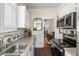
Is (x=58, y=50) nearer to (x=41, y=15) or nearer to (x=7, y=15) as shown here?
(x=7, y=15)

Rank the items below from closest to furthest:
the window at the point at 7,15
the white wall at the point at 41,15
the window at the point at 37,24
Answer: the window at the point at 7,15 < the white wall at the point at 41,15 < the window at the point at 37,24

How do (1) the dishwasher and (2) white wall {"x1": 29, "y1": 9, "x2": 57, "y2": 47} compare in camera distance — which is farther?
(2) white wall {"x1": 29, "y1": 9, "x2": 57, "y2": 47}

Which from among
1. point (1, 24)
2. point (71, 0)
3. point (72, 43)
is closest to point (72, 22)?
point (72, 43)

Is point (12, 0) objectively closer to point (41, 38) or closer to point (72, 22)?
point (72, 22)

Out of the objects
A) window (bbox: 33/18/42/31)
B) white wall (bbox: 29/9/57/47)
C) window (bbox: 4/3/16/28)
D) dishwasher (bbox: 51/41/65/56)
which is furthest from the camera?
window (bbox: 33/18/42/31)

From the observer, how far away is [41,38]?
7.34 meters

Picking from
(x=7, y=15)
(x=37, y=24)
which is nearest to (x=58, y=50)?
(x=7, y=15)

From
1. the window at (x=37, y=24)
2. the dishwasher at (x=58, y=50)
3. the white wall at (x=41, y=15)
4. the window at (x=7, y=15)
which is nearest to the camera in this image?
the window at (x=7, y=15)

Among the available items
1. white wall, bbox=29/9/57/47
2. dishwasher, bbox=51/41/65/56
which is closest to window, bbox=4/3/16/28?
dishwasher, bbox=51/41/65/56

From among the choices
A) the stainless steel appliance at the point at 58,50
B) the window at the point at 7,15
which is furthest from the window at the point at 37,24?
the window at the point at 7,15

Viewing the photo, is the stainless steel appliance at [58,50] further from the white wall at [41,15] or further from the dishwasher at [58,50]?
the white wall at [41,15]

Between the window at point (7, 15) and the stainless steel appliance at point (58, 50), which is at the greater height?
the window at point (7, 15)

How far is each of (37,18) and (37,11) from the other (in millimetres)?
388

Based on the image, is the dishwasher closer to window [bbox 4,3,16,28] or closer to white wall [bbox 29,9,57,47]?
window [bbox 4,3,16,28]
